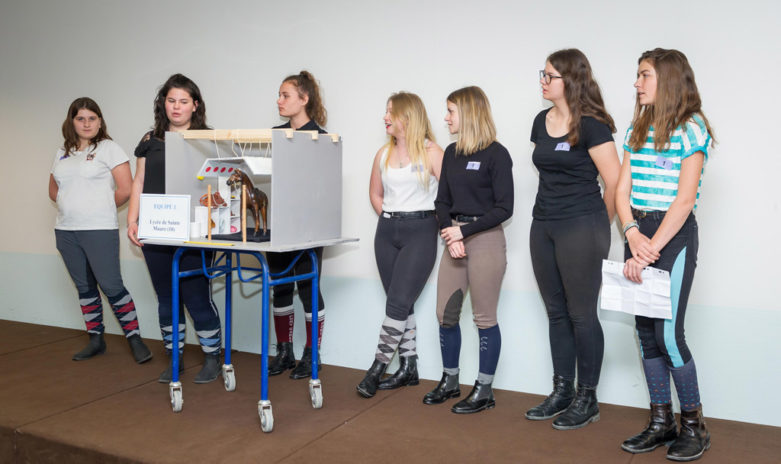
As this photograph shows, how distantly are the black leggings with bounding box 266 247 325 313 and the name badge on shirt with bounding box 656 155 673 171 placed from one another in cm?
173

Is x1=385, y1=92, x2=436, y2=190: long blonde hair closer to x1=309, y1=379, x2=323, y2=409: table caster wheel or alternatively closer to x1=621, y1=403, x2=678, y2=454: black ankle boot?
x1=309, y1=379, x2=323, y2=409: table caster wheel

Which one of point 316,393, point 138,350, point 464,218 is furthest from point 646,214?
point 138,350

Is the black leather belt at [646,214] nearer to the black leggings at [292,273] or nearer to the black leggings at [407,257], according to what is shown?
the black leggings at [407,257]

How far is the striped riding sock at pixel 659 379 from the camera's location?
2.48 metres

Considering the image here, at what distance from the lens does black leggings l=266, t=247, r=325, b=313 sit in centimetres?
339

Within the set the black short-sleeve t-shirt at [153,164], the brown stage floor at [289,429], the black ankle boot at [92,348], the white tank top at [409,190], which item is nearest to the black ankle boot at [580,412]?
the brown stage floor at [289,429]

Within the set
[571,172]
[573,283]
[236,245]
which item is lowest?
[573,283]

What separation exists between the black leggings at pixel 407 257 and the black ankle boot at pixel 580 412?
864mm

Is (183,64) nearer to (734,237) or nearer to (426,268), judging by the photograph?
(426,268)

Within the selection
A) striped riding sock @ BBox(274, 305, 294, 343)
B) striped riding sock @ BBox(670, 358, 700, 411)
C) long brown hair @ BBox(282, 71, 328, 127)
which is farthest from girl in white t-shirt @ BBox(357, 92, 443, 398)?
striped riding sock @ BBox(670, 358, 700, 411)

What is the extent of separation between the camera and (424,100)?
3424 millimetres

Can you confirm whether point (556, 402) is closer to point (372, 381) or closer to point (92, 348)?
point (372, 381)

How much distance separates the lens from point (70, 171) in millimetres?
3783

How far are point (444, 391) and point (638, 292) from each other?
3.59ft
